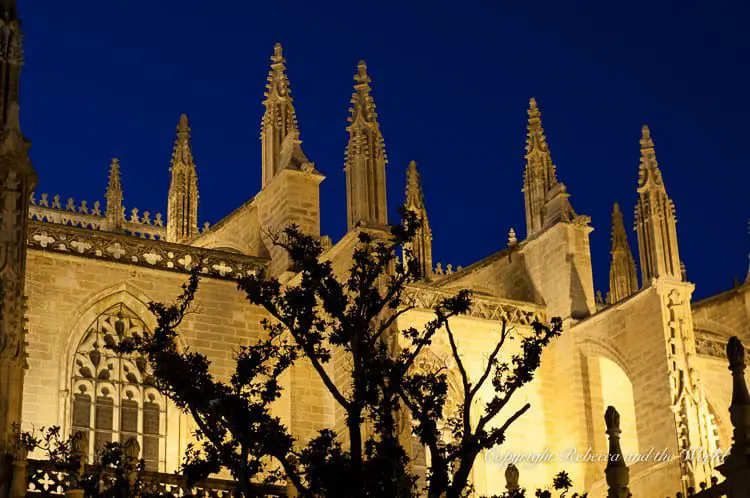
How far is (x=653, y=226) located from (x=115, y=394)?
1000 centimetres

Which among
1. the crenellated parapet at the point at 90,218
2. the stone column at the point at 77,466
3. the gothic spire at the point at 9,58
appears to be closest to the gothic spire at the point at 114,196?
the crenellated parapet at the point at 90,218

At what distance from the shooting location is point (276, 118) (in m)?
27.8

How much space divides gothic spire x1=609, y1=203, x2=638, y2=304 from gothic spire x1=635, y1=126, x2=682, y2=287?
7753 mm

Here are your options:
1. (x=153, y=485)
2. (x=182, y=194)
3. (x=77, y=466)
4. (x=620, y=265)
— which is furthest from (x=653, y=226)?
(x=77, y=466)

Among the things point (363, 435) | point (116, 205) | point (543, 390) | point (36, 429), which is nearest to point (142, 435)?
point (36, 429)

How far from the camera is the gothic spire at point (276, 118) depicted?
89.1ft

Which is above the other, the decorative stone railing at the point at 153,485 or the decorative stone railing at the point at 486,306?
A: the decorative stone railing at the point at 486,306

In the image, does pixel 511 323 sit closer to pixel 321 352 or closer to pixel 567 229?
pixel 567 229

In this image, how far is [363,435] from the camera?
2255 centimetres

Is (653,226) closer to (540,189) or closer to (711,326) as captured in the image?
(540,189)

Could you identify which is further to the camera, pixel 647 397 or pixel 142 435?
pixel 647 397

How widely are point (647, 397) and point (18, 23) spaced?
12908 mm

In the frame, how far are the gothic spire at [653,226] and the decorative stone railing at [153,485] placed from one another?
10753mm

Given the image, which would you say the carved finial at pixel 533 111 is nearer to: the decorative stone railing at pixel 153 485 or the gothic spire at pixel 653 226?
the gothic spire at pixel 653 226
